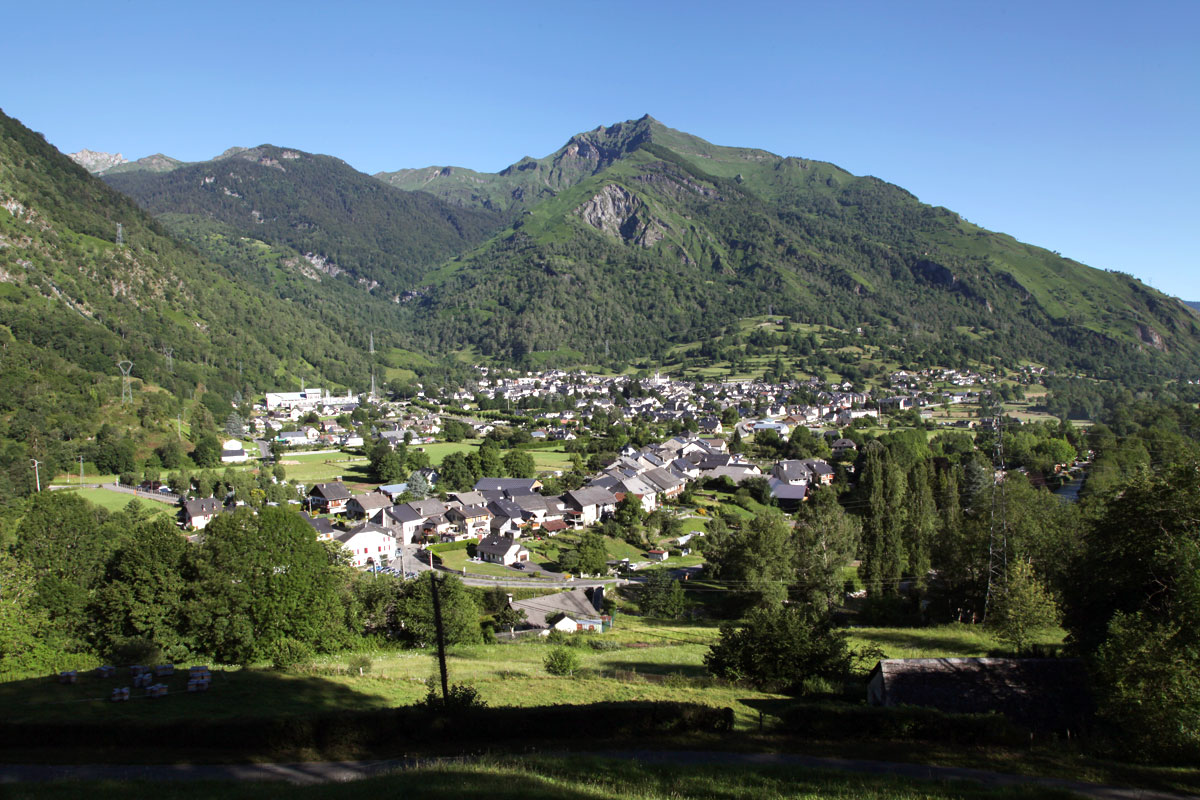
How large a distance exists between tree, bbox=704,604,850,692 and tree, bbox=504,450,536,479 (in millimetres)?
45199

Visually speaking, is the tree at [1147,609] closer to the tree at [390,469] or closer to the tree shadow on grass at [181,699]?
the tree shadow on grass at [181,699]

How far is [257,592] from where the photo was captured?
2358 centimetres

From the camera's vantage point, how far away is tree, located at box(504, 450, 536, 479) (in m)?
64.6

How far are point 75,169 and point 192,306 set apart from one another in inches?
1664

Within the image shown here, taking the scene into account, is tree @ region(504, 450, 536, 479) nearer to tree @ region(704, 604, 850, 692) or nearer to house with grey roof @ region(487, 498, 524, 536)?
house with grey roof @ region(487, 498, 524, 536)

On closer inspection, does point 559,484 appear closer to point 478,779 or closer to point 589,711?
point 589,711

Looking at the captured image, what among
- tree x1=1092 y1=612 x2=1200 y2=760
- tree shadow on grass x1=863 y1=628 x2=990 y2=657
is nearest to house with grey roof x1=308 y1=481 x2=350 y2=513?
tree shadow on grass x1=863 y1=628 x2=990 y2=657

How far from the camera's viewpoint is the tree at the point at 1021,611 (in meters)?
21.4

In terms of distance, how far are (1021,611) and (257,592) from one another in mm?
25279

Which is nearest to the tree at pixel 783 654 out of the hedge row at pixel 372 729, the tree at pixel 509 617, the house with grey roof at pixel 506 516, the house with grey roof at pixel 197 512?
the hedge row at pixel 372 729

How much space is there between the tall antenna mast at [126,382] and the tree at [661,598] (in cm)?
6803

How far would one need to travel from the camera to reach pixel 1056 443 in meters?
68.9

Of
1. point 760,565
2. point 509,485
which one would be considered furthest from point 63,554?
point 509,485

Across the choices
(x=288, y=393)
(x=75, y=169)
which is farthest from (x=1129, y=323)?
(x=75, y=169)
